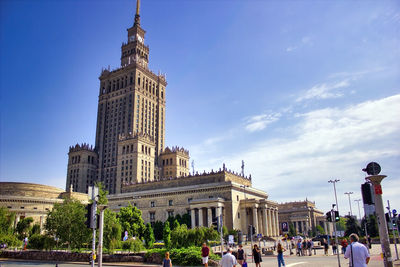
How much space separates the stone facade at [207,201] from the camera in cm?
7662

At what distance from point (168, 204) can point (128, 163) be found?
101ft

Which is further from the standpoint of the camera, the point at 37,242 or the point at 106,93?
the point at 106,93

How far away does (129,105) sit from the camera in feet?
402

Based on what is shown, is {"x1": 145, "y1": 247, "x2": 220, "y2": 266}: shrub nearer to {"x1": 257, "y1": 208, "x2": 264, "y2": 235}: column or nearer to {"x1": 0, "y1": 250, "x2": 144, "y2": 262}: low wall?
{"x1": 0, "y1": 250, "x2": 144, "y2": 262}: low wall

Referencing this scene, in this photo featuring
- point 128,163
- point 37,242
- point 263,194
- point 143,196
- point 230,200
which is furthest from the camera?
point 128,163

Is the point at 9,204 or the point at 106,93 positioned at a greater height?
the point at 106,93

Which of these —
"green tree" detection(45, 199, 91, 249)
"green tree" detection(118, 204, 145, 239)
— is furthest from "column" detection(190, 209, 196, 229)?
"green tree" detection(45, 199, 91, 249)

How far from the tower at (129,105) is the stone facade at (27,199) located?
23.8 m

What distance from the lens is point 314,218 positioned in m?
126

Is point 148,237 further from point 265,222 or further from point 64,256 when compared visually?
point 265,222

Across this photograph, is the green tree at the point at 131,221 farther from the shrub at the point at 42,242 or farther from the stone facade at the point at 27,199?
the stone facade at the point at 27,199

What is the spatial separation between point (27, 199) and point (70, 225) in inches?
2628

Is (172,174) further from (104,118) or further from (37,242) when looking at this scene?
(37,242)

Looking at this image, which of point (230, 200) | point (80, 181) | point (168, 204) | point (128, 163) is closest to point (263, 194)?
point (230, 200)
